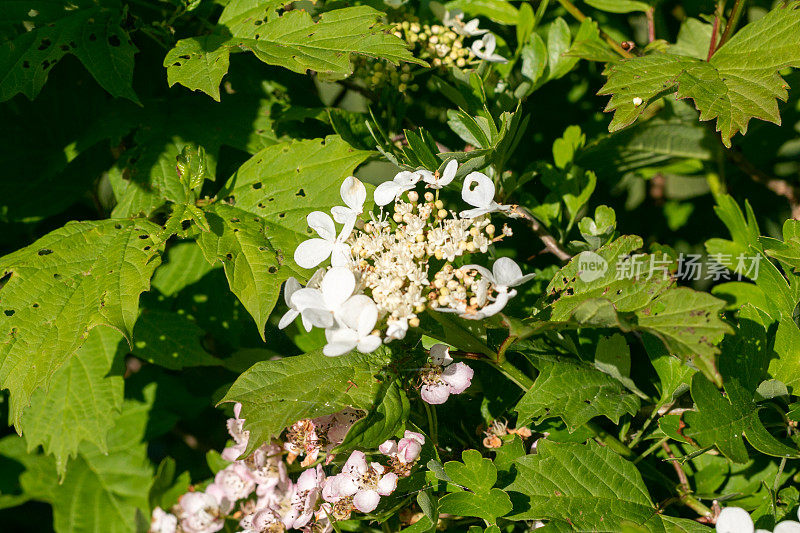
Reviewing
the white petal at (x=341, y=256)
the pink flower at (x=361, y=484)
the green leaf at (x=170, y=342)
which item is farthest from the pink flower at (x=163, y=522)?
the white petal at (x=341, y=256)

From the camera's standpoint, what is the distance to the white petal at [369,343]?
937mm

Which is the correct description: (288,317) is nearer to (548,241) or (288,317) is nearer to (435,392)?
(435,392)

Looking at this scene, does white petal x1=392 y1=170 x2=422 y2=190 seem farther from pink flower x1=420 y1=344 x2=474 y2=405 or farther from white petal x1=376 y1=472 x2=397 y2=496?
white petal x1=376 y1=472 x2=397 y2=496

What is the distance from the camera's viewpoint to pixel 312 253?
44.4 inches

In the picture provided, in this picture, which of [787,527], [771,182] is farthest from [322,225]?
[771,182]

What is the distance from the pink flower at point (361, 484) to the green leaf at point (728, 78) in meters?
0.76

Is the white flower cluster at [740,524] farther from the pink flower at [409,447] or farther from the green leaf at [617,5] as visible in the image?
the green leaf at [617,5]

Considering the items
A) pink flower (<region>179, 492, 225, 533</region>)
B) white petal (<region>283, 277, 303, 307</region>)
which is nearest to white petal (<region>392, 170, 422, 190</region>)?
white petal (<region>283, 277, 303, 307</region>)

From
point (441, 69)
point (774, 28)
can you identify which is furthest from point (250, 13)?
point (774, 28)

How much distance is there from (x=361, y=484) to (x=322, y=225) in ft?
1.51

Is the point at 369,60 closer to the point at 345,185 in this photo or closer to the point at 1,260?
the point at 345,185

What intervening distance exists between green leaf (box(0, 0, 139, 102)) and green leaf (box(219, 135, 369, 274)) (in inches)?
12.1

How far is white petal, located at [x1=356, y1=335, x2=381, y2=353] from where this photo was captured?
0.94 m

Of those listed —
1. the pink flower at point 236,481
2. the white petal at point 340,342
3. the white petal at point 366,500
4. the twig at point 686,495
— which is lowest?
the pink flower at point 236,481
